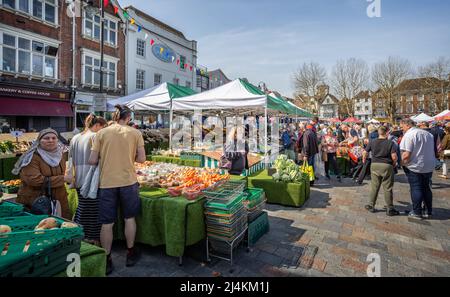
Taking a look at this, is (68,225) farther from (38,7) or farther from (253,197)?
(38,7)

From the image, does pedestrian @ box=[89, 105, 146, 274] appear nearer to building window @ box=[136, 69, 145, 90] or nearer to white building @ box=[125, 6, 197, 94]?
white building @ box=[125, 6, 197, 94]

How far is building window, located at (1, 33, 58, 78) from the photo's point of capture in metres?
13.0

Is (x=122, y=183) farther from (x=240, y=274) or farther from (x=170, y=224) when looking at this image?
(x=240, y=274)

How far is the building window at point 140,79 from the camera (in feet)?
68.1

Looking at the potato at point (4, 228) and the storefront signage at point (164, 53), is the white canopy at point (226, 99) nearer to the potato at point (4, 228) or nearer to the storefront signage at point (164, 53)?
the potato at point (4, 228)

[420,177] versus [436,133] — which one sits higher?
[436,133]

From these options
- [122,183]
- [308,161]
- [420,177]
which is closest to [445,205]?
[420,177]

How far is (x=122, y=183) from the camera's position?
2920 millimetres

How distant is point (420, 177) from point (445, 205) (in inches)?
70.0

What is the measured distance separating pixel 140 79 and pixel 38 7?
8049mm

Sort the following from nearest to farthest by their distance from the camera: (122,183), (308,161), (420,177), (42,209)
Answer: (42,209) < (122,183) < (420,177) < (308,161)
